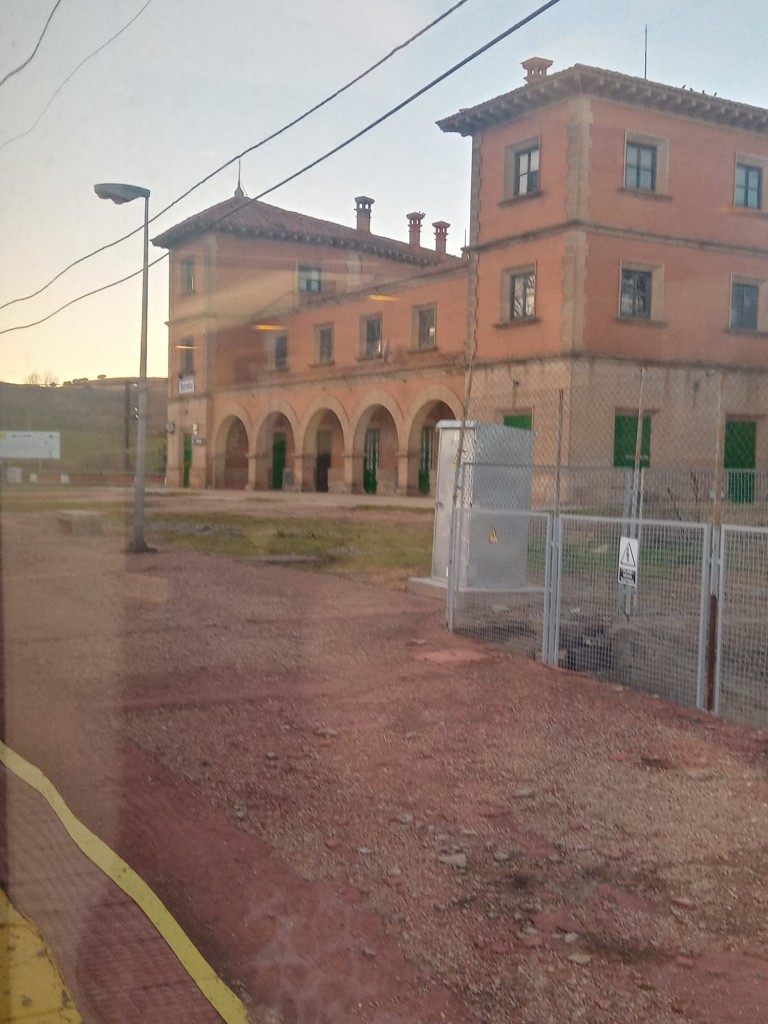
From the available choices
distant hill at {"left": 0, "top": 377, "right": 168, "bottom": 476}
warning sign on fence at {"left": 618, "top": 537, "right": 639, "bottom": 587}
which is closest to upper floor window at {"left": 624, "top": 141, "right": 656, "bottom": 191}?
warning sign on fence at {"left": 618, "top": 537, "right": 639, "bottom": 587}

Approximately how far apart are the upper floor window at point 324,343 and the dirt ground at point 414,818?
27.0 meters

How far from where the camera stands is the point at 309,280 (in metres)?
40.1

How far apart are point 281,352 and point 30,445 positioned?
20924mm

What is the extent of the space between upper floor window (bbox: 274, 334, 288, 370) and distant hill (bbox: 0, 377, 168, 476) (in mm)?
14253

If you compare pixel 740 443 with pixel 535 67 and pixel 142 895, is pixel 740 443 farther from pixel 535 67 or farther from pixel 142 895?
pixel 142 895

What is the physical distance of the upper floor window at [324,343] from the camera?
3553cm

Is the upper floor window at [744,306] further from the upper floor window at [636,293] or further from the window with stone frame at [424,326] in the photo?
the window with stone frame at [424,326]

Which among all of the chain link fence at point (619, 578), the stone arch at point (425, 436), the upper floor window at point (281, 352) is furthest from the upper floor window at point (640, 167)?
the upper floor window at point (281, 352)

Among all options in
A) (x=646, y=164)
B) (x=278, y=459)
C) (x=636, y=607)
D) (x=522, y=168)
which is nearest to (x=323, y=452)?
(x=278, y=459)

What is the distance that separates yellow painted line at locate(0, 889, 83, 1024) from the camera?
127 inches

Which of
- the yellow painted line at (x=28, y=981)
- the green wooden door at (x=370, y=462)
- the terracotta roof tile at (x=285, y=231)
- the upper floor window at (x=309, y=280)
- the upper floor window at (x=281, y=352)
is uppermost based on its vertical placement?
the terracotta roof tile at (x=285, y=231)

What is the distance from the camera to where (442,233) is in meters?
43.4

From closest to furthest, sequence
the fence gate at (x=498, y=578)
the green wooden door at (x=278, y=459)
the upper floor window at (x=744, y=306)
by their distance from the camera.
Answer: the fence gate at (x=498, y=578)
the upper floor window at (x=744, y=306)
the green wooden door at (x=278, y=459)

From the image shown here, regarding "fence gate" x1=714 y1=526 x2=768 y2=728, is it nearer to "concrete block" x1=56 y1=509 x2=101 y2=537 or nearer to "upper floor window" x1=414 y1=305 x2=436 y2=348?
"concrete block" x1=56 y1=509 x2=101 y2=537
